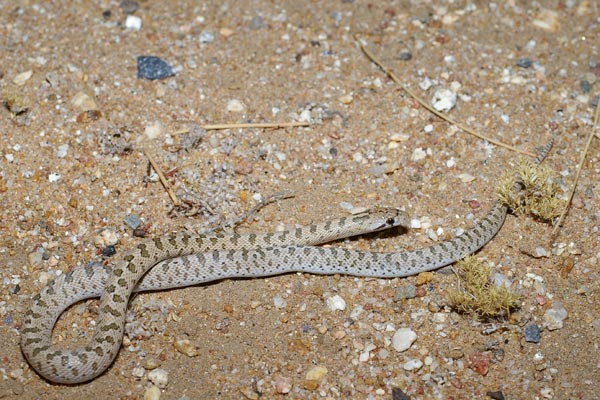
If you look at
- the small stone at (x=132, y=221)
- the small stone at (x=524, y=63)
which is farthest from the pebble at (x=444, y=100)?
the small stone at (x=132, y=221)

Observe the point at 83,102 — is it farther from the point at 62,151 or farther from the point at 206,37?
the point at 206,37

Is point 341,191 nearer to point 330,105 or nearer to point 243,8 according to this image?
point 330,105

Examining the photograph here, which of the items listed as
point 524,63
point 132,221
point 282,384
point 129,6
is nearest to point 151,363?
point 282,384

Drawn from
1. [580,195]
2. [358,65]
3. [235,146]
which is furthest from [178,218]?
[580,195]

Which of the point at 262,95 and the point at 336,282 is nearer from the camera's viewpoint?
the point at 336,282

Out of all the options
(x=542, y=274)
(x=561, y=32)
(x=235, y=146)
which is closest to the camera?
(x=542, y=274)

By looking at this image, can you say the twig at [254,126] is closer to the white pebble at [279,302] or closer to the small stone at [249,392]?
the white pebble at [279,302]
